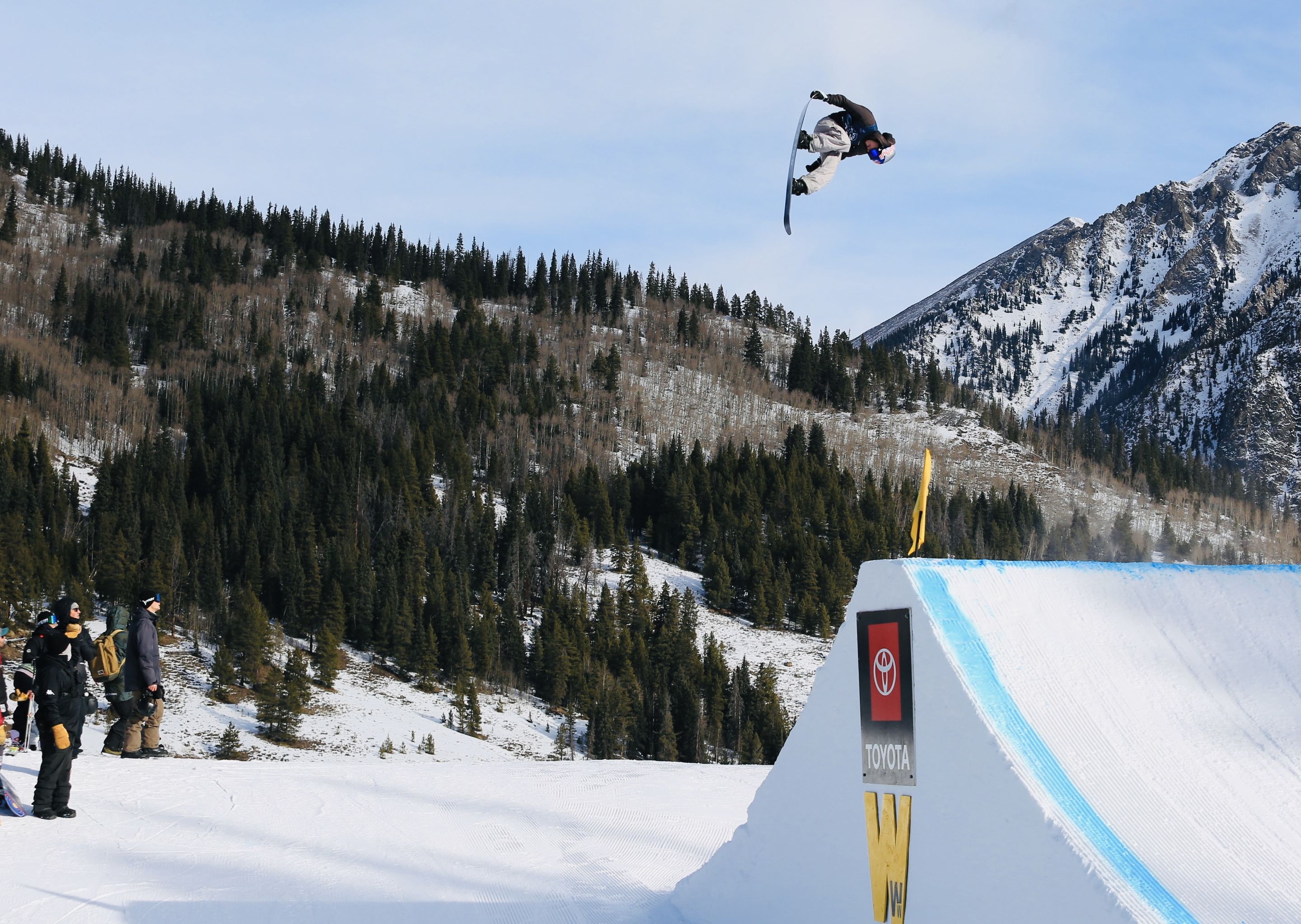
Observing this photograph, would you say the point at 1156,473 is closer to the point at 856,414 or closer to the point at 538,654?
the point at 856,414

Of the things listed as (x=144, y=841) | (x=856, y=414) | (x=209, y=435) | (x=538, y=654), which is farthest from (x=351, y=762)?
(x=856, y=414)

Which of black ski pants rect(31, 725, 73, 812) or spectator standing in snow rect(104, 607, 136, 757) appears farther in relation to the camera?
spectator standing in snow rect(104, 607, 136, 757)

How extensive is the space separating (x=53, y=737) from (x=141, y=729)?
359 centimetres

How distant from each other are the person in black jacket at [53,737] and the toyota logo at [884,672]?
6.21m

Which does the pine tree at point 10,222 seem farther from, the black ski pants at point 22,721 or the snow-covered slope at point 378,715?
the black ski pants at point 22,721

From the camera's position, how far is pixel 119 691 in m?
10.1

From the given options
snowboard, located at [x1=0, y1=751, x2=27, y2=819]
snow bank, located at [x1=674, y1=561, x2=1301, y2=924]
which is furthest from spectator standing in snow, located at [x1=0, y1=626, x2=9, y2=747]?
snow bank, located at [x1=674, y1=561, x2=1301, y2=924]

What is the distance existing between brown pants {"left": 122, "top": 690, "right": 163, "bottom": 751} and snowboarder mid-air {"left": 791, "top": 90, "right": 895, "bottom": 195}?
838cm

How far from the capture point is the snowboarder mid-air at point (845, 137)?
322 inches

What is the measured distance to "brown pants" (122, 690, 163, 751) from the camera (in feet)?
34.6

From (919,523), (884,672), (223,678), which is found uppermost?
(919,523)

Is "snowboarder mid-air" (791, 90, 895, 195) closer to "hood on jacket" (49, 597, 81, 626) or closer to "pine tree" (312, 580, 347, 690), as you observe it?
"hood on jacket" (49, 597, 81, 626)

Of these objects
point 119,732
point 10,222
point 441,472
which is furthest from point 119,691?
point 10,222

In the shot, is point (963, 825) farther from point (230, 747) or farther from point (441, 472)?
point (441, 472)
